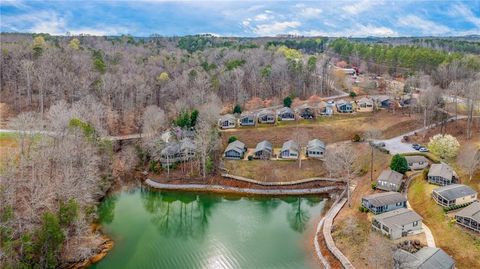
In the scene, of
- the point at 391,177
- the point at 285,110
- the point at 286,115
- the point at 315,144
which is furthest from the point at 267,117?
the point at 391,177

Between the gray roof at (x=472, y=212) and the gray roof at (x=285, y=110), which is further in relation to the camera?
the gray roof at (x=285, y=110)

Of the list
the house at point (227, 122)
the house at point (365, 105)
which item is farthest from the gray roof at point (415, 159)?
the house at point (227, 122)

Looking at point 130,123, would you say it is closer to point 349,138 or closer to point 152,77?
point 152,77

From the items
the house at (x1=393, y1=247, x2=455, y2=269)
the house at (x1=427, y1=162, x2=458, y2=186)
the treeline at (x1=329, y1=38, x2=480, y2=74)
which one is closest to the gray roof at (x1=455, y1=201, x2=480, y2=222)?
the house at (x1=393, y1=247, x2=455, y2=269)

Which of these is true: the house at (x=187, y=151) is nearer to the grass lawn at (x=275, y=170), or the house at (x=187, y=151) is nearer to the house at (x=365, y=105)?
the grass lawn at (x=275, y=170)

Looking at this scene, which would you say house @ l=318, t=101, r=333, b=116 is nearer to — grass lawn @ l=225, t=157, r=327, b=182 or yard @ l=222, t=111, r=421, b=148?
yard @ l=222, t=111, r=421, b=148

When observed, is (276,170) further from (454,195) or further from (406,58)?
(406,58)
